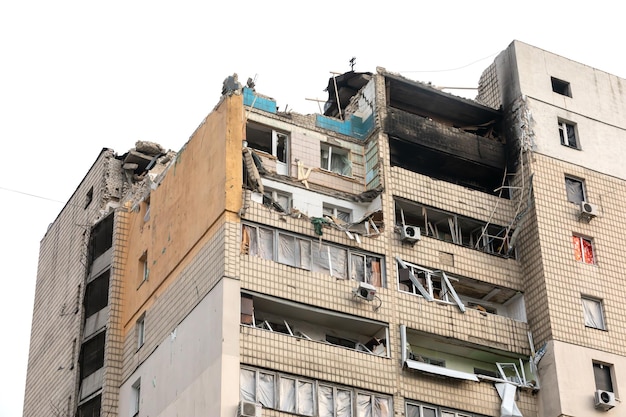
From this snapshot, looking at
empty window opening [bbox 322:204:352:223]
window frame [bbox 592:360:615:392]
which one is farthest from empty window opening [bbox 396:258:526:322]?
window frame [bbox 592:360:615:392]

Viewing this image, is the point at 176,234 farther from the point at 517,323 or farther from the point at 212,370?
the point at 517,323

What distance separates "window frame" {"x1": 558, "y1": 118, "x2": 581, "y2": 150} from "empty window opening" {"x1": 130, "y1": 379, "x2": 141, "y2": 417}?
57.3 ft

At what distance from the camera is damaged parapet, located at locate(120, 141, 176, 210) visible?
44.7 m

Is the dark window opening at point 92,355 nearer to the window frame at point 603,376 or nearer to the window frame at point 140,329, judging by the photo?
the window frame at point 140,329

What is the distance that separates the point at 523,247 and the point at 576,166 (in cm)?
395

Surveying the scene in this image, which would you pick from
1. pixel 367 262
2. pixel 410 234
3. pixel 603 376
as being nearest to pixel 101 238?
pixel 367 262

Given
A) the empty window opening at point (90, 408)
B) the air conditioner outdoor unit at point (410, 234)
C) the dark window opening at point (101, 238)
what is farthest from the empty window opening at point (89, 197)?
the air conditioner outdoor unit at point (410, 234)

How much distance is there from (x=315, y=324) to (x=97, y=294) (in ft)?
34.5

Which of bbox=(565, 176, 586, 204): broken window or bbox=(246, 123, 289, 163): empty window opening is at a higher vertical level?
bbox=(246, 123, 289, 163): empty window opening

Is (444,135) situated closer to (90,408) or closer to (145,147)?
(145,147)

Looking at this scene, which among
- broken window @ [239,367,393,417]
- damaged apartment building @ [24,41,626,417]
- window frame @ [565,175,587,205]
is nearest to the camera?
A: broken window @ [239,367,393,417]

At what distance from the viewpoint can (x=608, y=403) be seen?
1448 inches

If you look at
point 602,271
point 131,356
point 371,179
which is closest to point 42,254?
point 131,356

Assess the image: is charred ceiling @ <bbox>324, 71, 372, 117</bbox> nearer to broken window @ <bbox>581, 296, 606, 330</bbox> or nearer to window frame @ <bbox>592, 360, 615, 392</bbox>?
broken window @ <bbox>581, 296, 606, 330</bbox>
